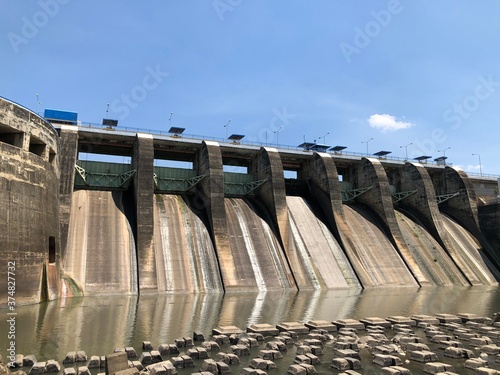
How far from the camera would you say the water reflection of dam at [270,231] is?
95.9 ft

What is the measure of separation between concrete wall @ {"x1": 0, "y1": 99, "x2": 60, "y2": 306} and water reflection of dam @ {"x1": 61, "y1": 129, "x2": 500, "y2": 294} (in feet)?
12.6

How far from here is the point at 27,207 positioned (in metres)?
21.2

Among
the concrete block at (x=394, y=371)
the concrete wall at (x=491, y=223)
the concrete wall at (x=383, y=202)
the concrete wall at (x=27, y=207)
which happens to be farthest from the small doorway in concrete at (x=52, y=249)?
the concrete wall at (x=491, y=223)

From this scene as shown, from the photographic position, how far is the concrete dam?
2262cm

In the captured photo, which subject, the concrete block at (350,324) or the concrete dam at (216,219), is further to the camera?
the concrete dam at (216,219)

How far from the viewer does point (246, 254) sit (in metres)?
32.5

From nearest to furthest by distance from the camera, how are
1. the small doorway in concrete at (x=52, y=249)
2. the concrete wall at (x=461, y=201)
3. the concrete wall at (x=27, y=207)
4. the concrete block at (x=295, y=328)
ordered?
the concrete block at (x=295, y=328) → the concrete wall at (x=27, y=207) → the small doorway in concrete at (x=52, y=249) → the concrete wall at (x=461, y=201)

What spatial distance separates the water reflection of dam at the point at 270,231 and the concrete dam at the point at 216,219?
111 millimetres

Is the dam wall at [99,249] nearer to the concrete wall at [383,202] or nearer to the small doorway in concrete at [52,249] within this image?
the small doorway in concrete at [52,249]

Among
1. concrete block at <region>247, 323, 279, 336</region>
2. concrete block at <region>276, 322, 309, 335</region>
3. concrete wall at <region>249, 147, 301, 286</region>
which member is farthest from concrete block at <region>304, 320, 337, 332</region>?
concrete wall at <region>249, 147, 301, 286</region>

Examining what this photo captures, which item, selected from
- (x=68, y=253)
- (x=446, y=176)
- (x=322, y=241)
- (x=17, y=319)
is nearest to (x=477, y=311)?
(x=322, y=241)

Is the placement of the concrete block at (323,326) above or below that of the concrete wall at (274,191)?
below

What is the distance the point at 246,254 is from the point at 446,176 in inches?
1168

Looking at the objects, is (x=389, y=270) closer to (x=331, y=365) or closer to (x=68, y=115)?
(x=331, y=365)
